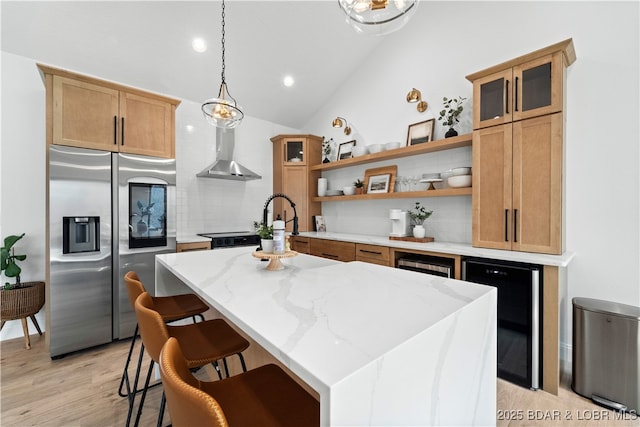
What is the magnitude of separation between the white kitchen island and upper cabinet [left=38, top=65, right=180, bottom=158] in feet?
6.83

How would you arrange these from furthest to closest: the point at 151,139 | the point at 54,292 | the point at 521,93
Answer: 1. the point at 151,139
2. the point at 54,292
3. the point at 521,93

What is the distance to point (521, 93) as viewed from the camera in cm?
230

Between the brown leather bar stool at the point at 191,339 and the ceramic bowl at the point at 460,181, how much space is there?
7.81 ft

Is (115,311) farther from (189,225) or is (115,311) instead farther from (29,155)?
(29,155)

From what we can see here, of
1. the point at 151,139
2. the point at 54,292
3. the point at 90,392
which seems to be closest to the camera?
the point at 90,392

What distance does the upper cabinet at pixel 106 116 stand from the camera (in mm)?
2547

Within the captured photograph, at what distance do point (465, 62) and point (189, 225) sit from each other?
152 inches

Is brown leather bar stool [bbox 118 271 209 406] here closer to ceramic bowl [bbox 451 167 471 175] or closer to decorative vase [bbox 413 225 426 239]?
decorative vase [bbox 413 225 426 239]

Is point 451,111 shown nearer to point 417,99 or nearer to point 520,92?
point 417,99

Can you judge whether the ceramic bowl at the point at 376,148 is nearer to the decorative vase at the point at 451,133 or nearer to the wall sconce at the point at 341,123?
the wall sconce at the point at 341,123

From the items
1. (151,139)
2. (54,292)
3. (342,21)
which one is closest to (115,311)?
(54,292)

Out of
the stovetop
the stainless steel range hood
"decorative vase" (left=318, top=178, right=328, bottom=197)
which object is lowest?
the stovetop

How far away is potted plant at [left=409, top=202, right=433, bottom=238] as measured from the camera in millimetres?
3123

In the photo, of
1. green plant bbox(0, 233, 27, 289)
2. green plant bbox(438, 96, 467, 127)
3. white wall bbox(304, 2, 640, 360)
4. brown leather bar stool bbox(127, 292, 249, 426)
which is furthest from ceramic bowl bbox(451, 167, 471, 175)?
green plant bbox(0, 233, 27, 289)
